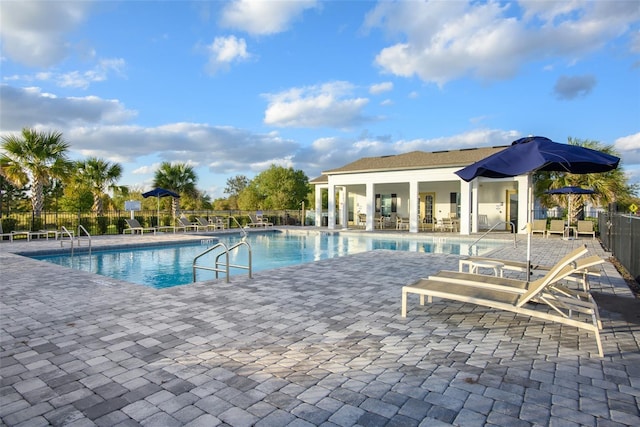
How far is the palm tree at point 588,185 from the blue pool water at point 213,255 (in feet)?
20.5

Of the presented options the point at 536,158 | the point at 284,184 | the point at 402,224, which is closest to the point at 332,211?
the point at 402,224

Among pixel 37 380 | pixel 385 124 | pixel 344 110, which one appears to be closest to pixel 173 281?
pixel 37 380

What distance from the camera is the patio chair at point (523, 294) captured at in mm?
3717

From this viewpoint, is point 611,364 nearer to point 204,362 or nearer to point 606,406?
point 606,406

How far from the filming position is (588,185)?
1808cm

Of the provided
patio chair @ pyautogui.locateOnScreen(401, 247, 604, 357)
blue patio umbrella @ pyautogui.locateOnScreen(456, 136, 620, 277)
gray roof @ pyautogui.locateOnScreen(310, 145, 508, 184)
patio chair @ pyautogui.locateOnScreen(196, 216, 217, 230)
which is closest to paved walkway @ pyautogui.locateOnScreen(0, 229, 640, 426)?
patio chair @ pyautogui.locateOnScreen(401, 247, 604, 357)

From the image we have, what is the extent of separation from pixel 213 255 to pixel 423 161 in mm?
13700

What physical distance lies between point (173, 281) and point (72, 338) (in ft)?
17.5

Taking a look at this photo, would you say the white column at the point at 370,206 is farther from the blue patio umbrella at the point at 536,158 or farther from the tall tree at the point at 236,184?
the tall tree at the point at 236,184

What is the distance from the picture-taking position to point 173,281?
909 cm

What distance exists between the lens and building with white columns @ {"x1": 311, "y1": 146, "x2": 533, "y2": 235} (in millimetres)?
18875

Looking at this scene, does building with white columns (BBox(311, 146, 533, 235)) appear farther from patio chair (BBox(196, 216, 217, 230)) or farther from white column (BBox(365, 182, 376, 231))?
patio chair (BBox(196, 216, 217, 230))

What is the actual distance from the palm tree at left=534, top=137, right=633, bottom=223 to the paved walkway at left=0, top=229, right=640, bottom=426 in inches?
594

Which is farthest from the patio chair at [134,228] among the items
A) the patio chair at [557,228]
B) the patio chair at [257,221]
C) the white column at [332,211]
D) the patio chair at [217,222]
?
the patio chair at [557,228]
